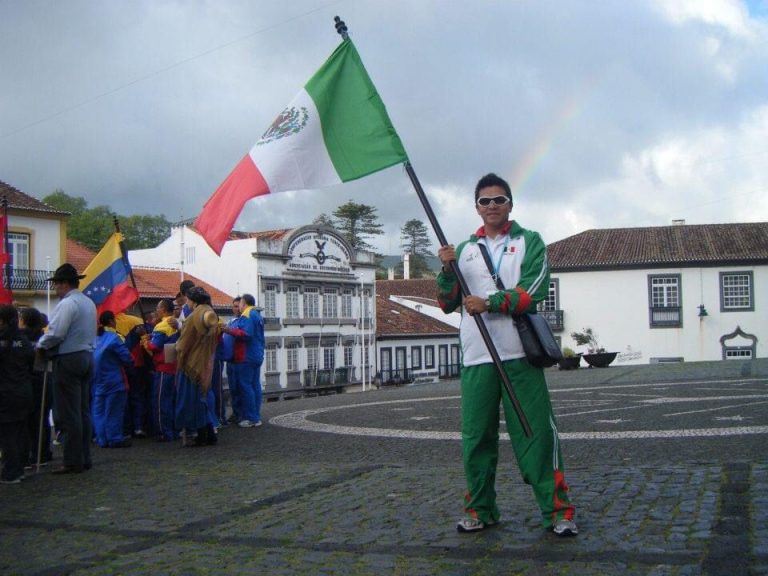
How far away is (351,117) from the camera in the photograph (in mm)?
6570

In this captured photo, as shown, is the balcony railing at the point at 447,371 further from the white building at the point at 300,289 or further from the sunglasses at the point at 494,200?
the sunglasses at the point at 494,200

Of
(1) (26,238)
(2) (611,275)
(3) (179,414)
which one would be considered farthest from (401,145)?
(2) (611,275)

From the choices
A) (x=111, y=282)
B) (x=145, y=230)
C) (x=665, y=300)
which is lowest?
(x=111, y=282)

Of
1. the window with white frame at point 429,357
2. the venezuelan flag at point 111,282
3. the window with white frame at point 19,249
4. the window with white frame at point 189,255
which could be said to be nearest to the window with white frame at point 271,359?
the window with white frame at point 189,255

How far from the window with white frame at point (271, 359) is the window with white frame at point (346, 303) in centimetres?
818

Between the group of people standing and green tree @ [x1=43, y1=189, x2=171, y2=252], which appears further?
green tree @ [x1=43, y1=189, x2=171, y2=252]

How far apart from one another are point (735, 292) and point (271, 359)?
2888cm

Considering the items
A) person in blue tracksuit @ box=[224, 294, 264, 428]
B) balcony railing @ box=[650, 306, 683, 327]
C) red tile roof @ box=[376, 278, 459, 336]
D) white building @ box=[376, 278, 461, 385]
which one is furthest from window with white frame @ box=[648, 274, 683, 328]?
person in blue tracksuit @ box=[224, 294, 264, 428]

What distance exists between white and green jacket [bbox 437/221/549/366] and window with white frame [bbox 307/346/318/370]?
186ft

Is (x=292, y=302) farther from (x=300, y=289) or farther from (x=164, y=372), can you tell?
(x=164, y=372)

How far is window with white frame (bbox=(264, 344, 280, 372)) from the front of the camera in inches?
2283

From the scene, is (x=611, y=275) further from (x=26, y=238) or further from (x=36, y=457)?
(x=36, y=457)

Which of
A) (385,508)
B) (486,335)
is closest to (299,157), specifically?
(486,335)

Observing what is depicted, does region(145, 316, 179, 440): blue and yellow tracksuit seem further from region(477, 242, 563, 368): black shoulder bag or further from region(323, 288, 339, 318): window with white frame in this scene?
region(323, 288, 339, 318): window with white frame
